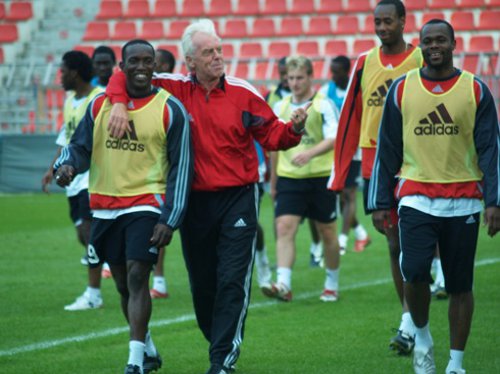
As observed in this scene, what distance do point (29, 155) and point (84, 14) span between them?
1023 cm

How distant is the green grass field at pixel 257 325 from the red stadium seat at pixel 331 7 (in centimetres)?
1487

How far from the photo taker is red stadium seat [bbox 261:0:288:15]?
93.2 ft

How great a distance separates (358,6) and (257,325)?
1969 centimetres

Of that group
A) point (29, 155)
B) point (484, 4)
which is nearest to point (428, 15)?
point (484, 4)

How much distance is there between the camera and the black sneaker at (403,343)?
25.6 feet

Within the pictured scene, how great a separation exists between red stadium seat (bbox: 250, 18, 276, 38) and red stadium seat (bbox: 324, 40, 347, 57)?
2.00 meters

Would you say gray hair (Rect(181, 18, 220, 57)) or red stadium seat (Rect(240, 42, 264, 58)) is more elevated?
gray hair (Rect(181, 18, 220, 57))

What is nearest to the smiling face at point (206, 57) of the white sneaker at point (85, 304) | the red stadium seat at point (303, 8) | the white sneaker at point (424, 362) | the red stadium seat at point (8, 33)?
the white sneaker at point (424, 362)

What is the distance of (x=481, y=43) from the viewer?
2458 centimetres

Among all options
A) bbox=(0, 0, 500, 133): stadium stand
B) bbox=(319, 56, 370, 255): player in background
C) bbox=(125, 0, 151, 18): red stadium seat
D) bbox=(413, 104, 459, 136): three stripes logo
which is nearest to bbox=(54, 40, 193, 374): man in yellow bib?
bbox=(413, 104, 459, 136): three stripes logo

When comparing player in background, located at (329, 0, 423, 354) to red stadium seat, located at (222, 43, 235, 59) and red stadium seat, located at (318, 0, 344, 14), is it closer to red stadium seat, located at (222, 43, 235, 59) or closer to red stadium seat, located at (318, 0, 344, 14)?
red stadium seat, located at (222, 43, 235, 59)

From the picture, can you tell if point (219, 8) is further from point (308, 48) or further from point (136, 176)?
point (136, 176)

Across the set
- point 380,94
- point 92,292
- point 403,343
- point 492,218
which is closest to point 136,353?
point 403,343

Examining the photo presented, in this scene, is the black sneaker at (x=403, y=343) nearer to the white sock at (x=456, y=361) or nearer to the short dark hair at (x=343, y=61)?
the white sock at (x=456, y=361)
